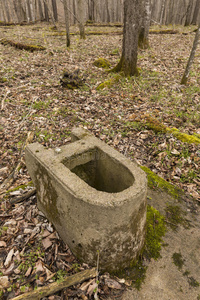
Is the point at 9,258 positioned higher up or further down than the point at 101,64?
further down

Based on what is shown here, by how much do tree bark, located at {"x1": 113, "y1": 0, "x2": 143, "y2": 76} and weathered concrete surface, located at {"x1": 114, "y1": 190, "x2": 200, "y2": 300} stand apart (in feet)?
19.6

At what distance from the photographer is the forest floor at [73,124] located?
2.82 m

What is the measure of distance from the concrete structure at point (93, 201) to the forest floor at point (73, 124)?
1.24 feet

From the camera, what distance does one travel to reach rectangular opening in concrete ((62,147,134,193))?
294cm

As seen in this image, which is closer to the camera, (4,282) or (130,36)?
(4,282)

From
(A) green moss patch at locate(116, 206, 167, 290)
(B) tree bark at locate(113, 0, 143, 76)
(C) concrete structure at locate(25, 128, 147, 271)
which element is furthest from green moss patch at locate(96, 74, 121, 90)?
(A) green moss patch at locate(116, 206, 167, 290)

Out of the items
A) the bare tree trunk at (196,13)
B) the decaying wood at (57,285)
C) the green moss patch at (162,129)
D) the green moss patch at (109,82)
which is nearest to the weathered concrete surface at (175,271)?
the decaying wood at (57,285)

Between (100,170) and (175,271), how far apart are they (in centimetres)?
182

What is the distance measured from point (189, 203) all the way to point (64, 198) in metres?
2.53

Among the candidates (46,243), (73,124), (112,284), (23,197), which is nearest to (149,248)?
(112,284)

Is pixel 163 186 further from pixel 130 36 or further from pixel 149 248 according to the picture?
pixel 130 36

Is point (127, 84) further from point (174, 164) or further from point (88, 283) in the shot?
point (88, 283)

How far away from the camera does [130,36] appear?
22.7 ft

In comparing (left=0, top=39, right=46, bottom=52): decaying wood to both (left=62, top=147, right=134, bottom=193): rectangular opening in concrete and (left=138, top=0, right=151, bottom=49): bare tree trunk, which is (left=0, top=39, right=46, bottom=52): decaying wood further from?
(left=62, top=147, right=134, bottom=193): rectangular opening in concrete
